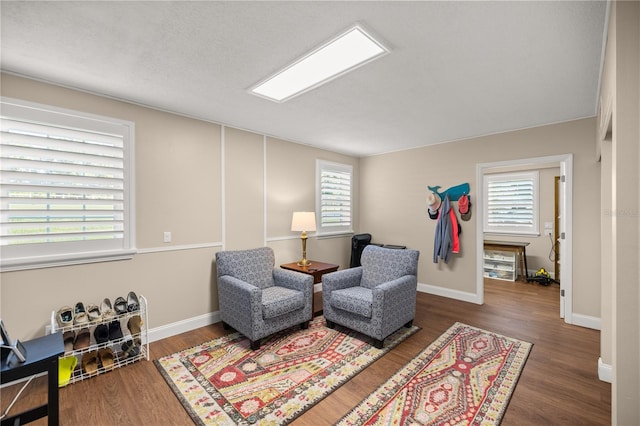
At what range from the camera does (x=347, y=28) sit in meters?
1.71

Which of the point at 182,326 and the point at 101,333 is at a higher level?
the point at 101,333

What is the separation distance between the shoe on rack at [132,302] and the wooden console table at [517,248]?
591cm

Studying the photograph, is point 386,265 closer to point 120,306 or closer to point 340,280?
point 340,280

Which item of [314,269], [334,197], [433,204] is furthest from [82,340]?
[433,204]

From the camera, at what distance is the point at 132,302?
8.98 feet

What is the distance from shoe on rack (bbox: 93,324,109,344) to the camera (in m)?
2.49

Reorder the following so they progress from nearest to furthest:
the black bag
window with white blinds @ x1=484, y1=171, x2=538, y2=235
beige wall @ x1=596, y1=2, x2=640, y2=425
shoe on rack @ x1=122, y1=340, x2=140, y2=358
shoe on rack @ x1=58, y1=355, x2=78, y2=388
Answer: beige wall @ x1=596, y1=2, x2=640, y2=425
shoe on rack @ x1=58, y1=355, x2=78, y2=388
shoe on rack @ x1=122, y1=340, x2=140, y2=358
the black bag
window with white blinds @ x1=484, y1=171, x2=538, y2=235

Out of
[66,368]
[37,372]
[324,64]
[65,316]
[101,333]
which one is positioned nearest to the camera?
[37,372]

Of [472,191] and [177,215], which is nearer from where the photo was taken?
[177,215]

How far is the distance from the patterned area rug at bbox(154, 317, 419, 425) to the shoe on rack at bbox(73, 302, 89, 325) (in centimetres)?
70

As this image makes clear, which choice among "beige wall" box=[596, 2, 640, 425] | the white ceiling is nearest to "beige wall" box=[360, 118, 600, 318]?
the white ceiling

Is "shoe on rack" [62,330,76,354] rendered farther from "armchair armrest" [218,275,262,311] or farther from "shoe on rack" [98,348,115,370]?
"armchair armrest" [218,275,262,311]

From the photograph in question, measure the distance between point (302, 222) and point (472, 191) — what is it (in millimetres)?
2571

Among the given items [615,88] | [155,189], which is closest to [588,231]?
[615,88]
